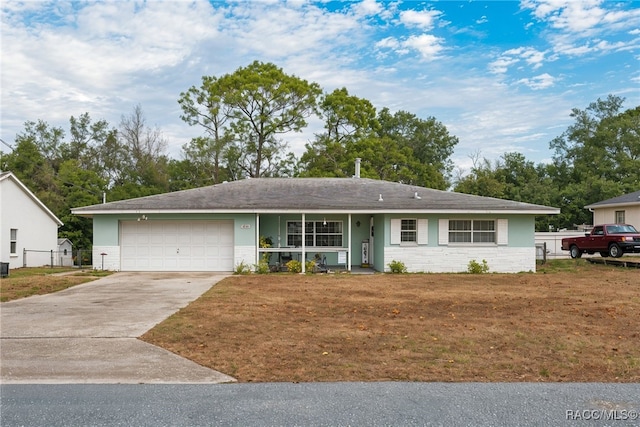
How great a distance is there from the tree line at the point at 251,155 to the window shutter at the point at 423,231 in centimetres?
1819

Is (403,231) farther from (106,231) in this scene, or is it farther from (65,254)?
(65,254)

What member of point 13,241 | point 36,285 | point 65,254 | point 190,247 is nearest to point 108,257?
point 190,247

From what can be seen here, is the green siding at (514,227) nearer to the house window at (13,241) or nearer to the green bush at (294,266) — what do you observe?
the green bush at (294,266)

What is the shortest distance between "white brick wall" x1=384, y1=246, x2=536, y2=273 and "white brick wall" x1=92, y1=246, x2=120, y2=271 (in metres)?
10.8

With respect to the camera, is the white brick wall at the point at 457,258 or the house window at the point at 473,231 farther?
the house window at the point at 473,231

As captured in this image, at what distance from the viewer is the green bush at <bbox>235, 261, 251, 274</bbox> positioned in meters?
18.7

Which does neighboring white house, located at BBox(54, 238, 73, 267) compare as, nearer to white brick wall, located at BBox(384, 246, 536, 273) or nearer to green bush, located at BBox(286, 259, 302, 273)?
green bush, located at BBox(286, 259, 302, 273)

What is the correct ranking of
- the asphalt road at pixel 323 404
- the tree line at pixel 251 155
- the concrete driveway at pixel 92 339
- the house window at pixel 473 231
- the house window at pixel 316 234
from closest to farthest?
the asphalt road at pixel 323 404 < the concrete driveway at pixel 92 339 < the house window at pixel 473 231 < the house window at pixel 316 234 < the tree line at pixel 251 155

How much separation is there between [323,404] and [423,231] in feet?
49.4

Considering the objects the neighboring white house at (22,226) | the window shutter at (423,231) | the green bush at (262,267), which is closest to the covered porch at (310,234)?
the green bush at (262,267)

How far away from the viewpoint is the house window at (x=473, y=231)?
19.4 meters

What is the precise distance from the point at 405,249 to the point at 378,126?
Result: 2538cm

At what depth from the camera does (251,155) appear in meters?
41.5

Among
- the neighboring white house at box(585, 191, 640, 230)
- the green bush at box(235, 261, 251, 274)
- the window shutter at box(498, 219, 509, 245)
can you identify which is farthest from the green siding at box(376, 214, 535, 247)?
the neighboring white house at box(585, 191, 640, 230)
